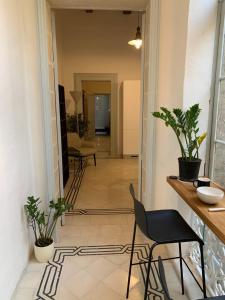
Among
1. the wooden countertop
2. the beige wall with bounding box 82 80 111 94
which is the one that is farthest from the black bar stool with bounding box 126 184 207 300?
the beige wall with bounding box 82 80 111 94

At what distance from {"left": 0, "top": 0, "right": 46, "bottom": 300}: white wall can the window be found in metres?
1.53

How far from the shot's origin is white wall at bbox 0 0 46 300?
5.57 ft

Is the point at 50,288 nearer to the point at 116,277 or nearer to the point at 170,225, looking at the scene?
the point at 116,277

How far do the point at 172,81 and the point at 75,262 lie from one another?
185 cm

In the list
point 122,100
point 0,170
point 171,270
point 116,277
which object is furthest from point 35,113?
point 122,100

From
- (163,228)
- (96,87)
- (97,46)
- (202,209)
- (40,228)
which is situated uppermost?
(97,46)

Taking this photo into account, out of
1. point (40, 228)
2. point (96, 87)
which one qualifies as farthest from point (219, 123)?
point (96, 87)

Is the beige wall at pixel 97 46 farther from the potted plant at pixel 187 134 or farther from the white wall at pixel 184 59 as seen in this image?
the potted plant at pixel 187 134

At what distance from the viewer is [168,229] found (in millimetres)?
1561

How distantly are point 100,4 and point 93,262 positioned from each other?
8.27 ft

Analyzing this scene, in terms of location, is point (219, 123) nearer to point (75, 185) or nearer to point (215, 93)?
point (215, 93)

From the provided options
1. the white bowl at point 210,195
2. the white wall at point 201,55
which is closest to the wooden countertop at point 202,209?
the white bowl at point 210,195

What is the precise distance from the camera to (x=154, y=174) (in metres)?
2.69

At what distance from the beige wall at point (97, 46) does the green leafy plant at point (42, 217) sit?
4.02m
